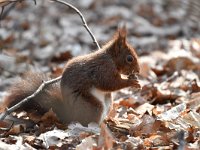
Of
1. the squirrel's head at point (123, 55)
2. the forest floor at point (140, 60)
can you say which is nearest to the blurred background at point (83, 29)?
the forest floor at point (140, 60)

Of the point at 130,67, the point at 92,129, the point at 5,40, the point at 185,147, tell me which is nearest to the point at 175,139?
the point at 185,147

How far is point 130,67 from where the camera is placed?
12.9ft

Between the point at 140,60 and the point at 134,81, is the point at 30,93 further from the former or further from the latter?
the point at 140,60

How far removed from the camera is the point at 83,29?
25.8ft

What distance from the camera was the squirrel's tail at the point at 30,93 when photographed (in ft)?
12.1

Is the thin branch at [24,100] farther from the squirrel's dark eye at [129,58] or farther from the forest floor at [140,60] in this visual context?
the squirrel's dark eye at [129,58]

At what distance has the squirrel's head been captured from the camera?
3.88 meters

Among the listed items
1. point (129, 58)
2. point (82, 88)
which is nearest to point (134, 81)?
point (129, 58)

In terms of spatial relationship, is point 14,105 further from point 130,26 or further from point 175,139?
point 130,26

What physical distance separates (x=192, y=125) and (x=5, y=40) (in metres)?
4.05

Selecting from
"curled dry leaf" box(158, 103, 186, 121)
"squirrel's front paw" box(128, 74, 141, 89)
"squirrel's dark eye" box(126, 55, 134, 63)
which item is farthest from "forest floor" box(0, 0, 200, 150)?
"squirrel's dark eye" box(126, 55, 134, 63)

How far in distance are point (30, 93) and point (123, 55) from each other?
71cm

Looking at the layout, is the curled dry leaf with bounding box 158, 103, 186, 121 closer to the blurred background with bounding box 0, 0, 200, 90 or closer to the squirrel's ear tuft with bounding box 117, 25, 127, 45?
the squirrel's ear tuft with bounding box 117, 25, 127, 45

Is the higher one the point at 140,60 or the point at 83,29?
the point at 140,60
